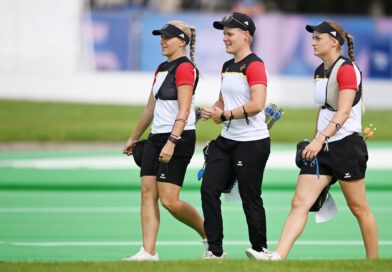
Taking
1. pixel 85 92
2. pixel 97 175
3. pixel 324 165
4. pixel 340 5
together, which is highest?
pixel 324 165

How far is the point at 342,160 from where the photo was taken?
33.0 feet

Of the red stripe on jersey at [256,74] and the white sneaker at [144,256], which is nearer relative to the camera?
the red stripe on jersey at [256,74]

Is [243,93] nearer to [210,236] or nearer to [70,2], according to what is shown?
[210,236]

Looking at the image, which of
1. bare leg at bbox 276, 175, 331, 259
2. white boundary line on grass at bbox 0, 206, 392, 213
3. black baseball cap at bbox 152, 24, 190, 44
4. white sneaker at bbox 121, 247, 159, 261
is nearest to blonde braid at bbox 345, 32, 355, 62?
bare leg at bbox 276, 175, 331, 259

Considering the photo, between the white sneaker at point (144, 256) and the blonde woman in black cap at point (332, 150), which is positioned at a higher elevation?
the blonde woman in black cap at point (332, 150)

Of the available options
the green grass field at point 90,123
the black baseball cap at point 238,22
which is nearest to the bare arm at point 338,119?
the black baseball cap at point 238,22

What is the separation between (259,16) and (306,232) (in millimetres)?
20819

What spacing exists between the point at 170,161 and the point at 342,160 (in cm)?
145

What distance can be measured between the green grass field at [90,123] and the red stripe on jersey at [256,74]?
13802 millimetres

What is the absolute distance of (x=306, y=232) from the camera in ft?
42.6

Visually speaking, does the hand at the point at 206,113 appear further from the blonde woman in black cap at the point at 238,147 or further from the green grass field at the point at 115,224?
the green grass field at the point at 115,224

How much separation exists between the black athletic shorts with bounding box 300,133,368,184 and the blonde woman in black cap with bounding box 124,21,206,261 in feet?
3.59

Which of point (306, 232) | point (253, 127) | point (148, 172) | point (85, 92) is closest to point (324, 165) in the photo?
point (253, 127)

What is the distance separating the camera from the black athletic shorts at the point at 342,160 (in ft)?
33.0
